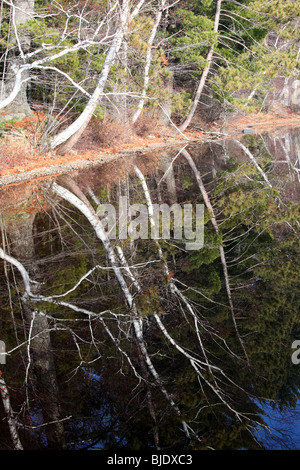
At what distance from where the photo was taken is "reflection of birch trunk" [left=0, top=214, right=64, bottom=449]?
11.7 feet

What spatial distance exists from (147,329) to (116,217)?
15.4 feet

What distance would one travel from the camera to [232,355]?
179 inches

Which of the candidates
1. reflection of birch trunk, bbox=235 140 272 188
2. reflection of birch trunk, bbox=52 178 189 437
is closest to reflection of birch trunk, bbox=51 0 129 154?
reflection of birch trunk, bbox=52 178 189 437

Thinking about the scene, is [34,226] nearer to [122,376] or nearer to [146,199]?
[146,199]

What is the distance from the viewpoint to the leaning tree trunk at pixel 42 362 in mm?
3555

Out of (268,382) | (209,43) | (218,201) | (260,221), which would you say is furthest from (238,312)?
(209,43)

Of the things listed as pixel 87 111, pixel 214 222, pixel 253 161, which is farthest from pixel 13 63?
pixel 214 222

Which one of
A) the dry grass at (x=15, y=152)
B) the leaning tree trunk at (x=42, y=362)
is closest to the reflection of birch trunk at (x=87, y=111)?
the dry grass at (x=15, y=152)

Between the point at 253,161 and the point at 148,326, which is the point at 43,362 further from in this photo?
the point at 253,161

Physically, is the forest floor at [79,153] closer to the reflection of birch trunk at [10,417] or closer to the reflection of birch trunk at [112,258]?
the reflection of birch trunk at [112,258]

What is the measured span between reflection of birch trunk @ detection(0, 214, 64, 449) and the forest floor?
5.42m

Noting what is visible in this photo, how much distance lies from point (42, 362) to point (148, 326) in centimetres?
129

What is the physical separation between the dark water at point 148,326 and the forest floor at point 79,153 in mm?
1930

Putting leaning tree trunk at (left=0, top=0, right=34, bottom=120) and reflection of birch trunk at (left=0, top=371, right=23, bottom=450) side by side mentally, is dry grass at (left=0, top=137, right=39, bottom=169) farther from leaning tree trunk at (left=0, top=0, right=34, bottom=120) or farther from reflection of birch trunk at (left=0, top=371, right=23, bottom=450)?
reflection of birch trunk at (left=0, top=371, right=23, bottom=450)
